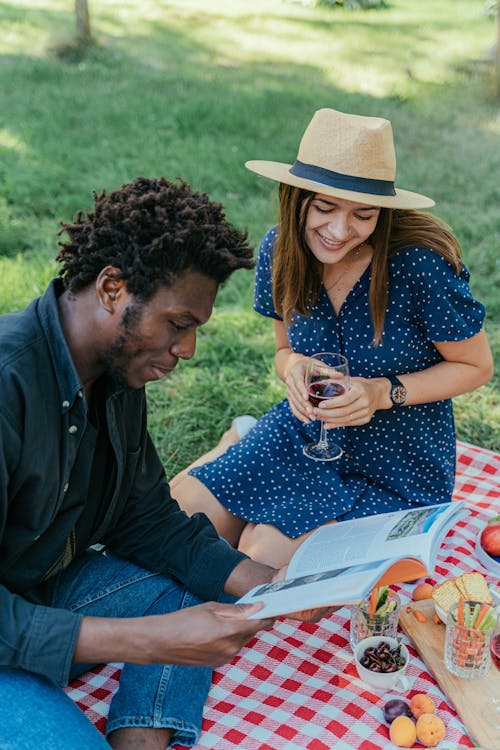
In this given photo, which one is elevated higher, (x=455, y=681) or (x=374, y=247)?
(x=374, y=247)

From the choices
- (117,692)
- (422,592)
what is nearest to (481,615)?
(422,592)

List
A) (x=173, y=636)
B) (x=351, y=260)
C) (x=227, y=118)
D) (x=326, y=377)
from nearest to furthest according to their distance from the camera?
(x=173, y=636), (x=326, y=377), (x=351, y=260), (x=227, y=118)

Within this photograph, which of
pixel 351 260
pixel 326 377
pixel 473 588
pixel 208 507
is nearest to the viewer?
pixel 473 588

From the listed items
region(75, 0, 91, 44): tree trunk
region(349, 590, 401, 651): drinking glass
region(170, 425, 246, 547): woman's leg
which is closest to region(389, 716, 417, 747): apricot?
region(349, 590, 401, 651): drinking glass

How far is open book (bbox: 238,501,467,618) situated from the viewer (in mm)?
2299

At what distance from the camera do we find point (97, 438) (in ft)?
9.46

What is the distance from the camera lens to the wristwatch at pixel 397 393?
11.7 ft

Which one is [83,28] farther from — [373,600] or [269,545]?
[373,600]

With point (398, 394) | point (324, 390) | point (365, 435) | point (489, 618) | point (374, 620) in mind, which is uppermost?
point (324, 390)

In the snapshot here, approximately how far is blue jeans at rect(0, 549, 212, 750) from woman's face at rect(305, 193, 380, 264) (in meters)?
1.46

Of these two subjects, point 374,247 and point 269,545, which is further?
point 269,545

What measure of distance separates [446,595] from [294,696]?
0.66m

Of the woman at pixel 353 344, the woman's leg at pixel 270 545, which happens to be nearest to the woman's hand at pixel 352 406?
the woman at pixel 353 344

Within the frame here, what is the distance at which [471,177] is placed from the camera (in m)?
9.08
